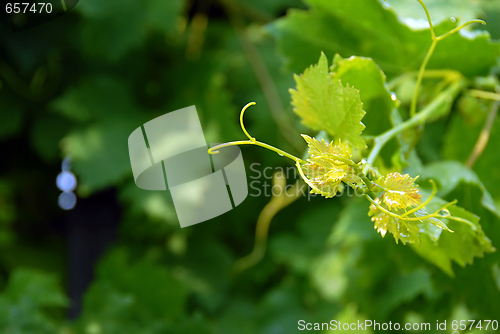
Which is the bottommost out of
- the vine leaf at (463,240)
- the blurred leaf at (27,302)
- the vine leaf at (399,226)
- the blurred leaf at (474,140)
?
the blurred leaf at (27,302)

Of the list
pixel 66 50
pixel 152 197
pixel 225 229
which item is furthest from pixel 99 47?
pixel 225 229

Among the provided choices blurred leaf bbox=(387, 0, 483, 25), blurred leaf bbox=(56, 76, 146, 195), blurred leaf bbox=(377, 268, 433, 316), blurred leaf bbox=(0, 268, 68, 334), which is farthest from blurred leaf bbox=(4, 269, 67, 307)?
blurred leaf bbox=(387, 0, 483, 25)

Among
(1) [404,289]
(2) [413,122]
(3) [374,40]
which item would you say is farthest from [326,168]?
(1) [404,289]

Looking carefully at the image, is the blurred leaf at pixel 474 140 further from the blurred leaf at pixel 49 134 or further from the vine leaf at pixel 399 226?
the blurred leaf at pixel 49 134

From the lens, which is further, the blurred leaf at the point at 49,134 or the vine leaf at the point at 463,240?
the blurred leaf at the point at 49,134

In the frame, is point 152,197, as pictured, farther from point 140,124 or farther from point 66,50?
point 66,50

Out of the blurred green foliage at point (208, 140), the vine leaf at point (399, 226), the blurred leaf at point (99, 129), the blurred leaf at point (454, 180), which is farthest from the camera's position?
the blurred leaf at point (99, 129)

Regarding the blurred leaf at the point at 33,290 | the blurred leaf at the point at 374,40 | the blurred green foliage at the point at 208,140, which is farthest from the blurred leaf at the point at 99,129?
the blurred leaf at the point at 374,40
